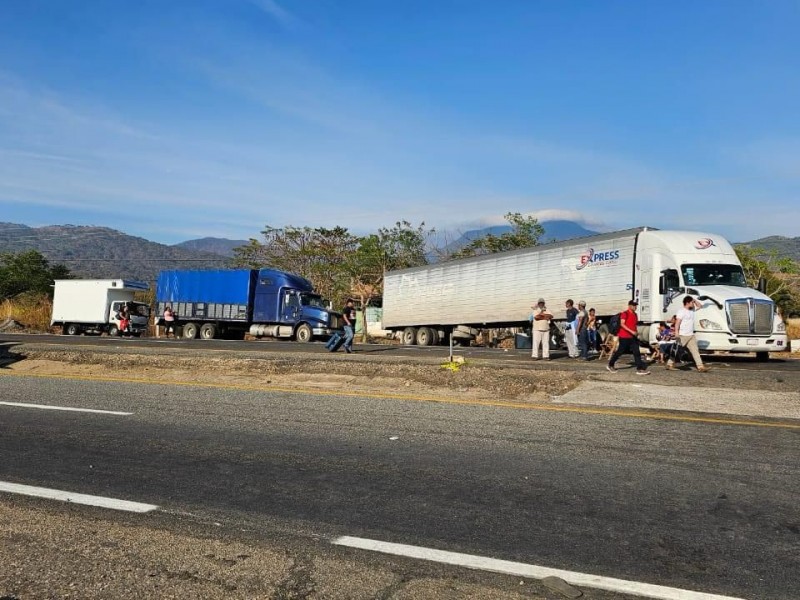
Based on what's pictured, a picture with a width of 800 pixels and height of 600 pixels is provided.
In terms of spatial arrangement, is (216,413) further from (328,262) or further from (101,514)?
(328,262)

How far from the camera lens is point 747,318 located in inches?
692

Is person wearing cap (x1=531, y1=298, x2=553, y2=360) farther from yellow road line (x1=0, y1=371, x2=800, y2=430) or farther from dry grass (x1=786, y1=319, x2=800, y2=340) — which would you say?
dry grass (x1=786, y1=319, x2=800, y2=340)

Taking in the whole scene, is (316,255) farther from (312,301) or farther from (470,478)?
(470,478)

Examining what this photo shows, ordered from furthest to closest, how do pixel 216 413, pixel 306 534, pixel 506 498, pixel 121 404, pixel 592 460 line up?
pixel 121 404 < pixel 216 413 < pixel 592 460 < pixel 506 498 < pixel 306 534

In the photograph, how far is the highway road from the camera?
4.34 metres

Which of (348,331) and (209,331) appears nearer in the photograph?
(348,331)

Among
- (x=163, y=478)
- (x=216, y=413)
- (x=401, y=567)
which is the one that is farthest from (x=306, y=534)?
(x=216, y=413)

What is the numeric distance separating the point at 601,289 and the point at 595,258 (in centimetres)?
121

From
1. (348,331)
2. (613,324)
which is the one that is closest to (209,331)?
(348,331)

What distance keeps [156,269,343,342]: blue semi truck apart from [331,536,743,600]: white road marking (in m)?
29.4

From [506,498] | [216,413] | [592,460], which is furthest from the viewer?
[216,413]

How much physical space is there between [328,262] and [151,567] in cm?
5145

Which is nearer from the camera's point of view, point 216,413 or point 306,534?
point 306,534

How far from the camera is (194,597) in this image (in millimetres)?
3641
